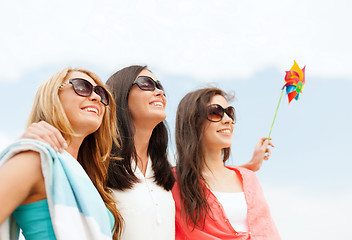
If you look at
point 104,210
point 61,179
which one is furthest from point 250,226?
point 61,179

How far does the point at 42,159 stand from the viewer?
2.71 meters

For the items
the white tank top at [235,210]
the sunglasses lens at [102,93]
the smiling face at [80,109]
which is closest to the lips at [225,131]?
the white tank top at [235,210]

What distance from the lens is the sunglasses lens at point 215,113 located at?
494 cm

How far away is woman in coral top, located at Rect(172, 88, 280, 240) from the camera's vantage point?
4500 millimetres

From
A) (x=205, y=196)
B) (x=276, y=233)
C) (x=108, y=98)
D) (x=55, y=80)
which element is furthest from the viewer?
(x=276, y=233)

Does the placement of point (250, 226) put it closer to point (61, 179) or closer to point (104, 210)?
point (104, 210)

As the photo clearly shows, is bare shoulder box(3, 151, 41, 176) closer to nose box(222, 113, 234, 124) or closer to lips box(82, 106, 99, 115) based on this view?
lips box(82, 106, 99, 115)

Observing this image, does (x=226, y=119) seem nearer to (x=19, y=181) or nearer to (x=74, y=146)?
(x=74, y=146)

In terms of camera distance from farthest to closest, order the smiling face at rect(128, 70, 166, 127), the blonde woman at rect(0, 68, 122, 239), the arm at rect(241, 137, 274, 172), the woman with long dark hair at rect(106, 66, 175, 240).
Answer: the arm at rect(241, 137, 274, 172)
the smiling face at rect(128, 70, 166, 127)
the woman with long dark hair at rect(106, 66, 175, 240)
the blonde woman at rect(0, 68, 122, 239)

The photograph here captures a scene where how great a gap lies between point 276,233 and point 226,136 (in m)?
1.29

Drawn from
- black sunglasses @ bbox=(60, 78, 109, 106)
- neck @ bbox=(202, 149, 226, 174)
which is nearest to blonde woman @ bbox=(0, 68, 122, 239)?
black sunglasses @ bbox=(60, 78, 109, 106)

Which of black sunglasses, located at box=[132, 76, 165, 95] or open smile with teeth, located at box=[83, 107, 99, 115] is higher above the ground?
black sunglasses, located at box=[132, 76, 165, 95]

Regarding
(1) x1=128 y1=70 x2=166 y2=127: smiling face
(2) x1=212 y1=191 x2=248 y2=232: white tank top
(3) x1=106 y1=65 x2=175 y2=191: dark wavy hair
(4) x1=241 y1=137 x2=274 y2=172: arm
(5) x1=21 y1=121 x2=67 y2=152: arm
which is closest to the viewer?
(5) x1=21 y1=121 x2=67 y2=152: arm

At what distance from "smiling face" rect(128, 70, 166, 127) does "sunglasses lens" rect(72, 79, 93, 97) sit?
98cm
